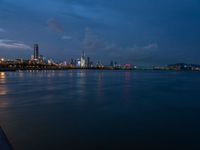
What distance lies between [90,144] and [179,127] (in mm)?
5637

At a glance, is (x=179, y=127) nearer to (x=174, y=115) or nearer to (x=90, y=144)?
(x=174, y=115)

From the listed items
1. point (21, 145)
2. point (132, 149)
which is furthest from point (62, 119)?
point (132, 149)

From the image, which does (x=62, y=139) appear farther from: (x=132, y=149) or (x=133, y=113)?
(x=133, y=113)

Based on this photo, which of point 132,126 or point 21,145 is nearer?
point 21,145

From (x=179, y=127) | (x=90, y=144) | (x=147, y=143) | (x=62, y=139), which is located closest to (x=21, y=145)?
(x=62, y=139)

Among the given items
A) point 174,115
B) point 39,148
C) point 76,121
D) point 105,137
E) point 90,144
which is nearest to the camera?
point 39,148

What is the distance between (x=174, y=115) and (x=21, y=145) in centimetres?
1075

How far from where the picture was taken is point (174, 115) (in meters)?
17.3

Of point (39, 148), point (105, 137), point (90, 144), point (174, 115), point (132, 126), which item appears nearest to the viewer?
point (39, 148)

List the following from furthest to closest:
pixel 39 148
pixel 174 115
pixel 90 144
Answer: pixel 174 115
pixel 90 144
pixel 39 148

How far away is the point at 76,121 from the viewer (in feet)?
48.6

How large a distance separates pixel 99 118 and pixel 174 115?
Answer: 5238mm

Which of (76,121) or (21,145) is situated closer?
(21,145)

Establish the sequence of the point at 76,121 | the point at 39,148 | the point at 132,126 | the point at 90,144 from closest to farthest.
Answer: the point at 39,148 < the point at 90,144 < the point at 132,126 < the point at 76,121
